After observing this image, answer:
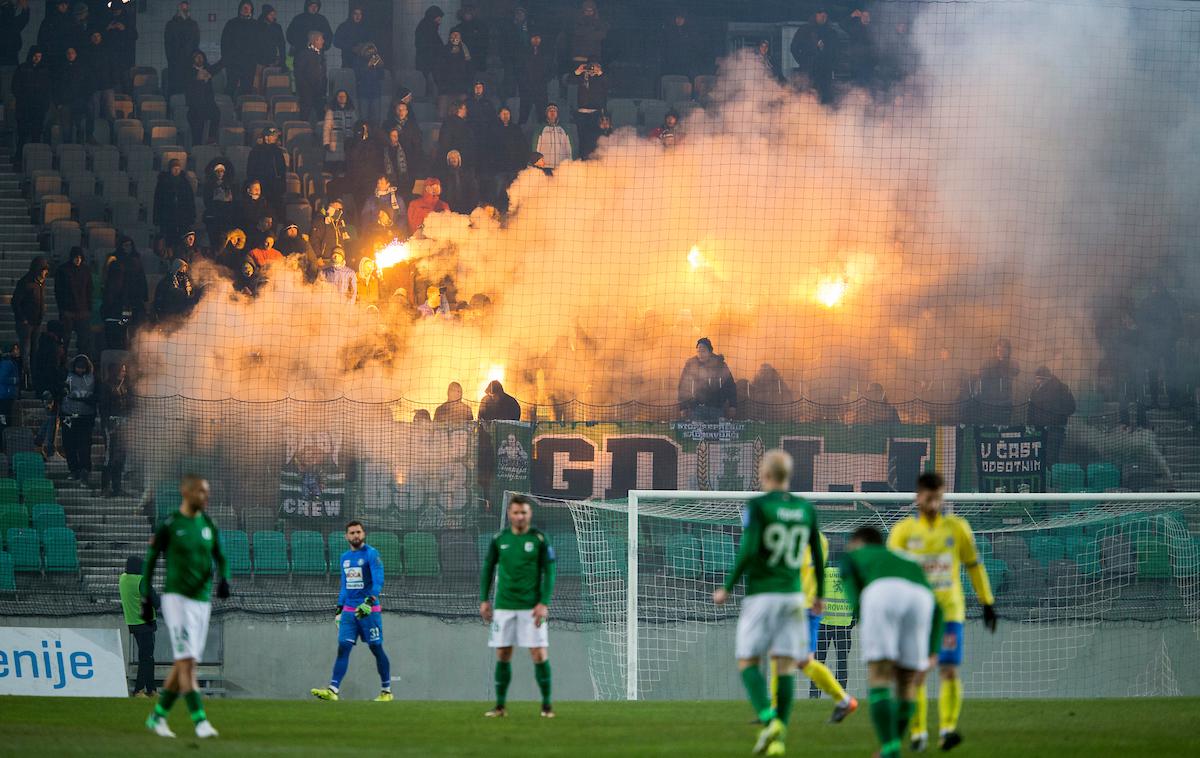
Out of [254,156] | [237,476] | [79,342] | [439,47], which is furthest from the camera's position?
[439,47]

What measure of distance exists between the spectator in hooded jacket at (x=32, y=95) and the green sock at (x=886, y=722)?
64.1 feet

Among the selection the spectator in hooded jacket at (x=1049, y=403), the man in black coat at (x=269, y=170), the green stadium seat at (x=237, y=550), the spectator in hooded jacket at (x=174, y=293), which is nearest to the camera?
the green stadium seat at (x=237, y=550)

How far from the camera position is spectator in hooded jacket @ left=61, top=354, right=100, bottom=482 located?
711 inches

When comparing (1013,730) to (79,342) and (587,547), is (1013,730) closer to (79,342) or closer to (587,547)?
(587,547)

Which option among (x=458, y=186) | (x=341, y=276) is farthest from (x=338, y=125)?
(x=341, y=276)

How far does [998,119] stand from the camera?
80.6 ft

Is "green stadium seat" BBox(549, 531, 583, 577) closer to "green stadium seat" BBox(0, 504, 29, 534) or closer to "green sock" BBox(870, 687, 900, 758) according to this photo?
"green stadium seat" BBox(0, 504, 29, 534)

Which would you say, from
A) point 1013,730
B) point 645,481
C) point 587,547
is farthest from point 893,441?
point 1013,730

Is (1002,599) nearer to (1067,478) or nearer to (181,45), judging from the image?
(1067,478)

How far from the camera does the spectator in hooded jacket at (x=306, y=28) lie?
2277 cm

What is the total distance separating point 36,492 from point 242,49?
876 centimetres

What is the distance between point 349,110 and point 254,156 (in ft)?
6.81

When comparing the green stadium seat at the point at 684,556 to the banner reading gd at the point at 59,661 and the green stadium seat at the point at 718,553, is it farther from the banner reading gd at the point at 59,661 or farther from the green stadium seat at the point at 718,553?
the banner reading gd at the point at 59,661

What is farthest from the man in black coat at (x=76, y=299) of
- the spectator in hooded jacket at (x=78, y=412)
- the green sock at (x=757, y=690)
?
the green sock at (x=757, y=690)
